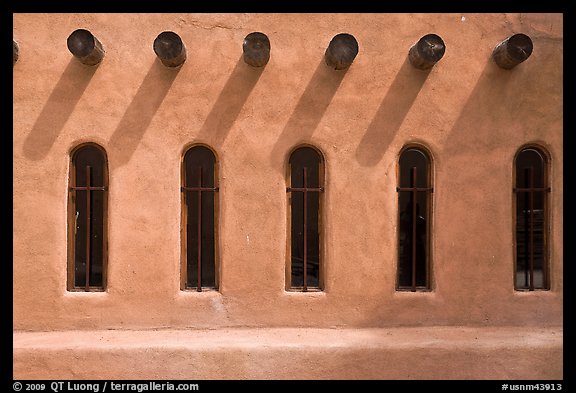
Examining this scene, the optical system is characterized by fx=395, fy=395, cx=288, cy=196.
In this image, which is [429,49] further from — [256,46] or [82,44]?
[82,44]

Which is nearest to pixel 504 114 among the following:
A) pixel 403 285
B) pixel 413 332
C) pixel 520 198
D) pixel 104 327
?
pixel 520 198

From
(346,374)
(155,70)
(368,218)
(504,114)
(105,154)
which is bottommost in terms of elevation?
(346,374)

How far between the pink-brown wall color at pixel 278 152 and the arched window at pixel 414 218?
145 millimetres

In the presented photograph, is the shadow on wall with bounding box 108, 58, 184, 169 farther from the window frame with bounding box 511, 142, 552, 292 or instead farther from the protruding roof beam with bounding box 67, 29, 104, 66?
the window frame with bounding box 511, 142, 552, 292

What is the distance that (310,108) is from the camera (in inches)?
180

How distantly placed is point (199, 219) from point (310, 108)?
183 centimetres

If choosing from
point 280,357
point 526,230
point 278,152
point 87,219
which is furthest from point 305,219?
point 526,230

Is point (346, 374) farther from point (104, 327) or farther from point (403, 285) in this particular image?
point (104, 327)

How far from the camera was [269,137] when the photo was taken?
14.9 feet

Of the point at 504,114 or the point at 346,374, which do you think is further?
the point at 504,114

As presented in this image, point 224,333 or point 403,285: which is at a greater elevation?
point 403,285

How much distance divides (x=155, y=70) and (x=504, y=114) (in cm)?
408

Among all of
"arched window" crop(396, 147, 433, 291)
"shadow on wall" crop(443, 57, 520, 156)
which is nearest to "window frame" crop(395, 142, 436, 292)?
"arched window" crop(396, 147, 433, 291)

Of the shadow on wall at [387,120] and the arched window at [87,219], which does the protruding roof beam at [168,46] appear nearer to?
the arched window at [87,219]
